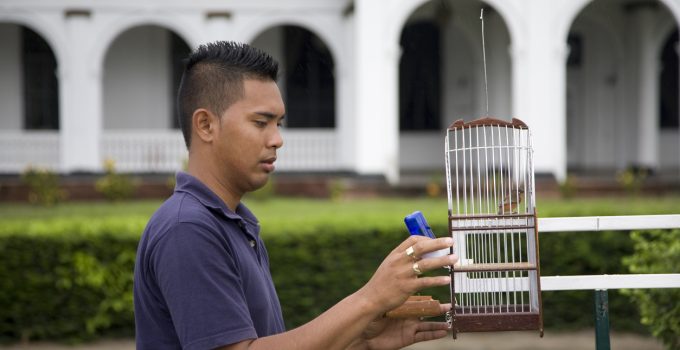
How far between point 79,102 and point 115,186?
2027mm

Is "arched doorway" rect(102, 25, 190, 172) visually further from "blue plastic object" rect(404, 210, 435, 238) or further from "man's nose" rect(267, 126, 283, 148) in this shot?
"blue plastic object" rect(404, 210, 435, 238)

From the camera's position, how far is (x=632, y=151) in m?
18.8

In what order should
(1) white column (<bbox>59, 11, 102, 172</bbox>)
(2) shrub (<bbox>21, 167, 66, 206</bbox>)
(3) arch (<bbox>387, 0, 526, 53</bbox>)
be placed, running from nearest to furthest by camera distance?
1. (3) arch (<bbox>387, 0, 526, 53</bbox>)
2. (2) shrub (<bbox>21, 167, 66, 206</bbox>)
3. (1) white column (<bbox>59, 11, 102, 172</bbox>)

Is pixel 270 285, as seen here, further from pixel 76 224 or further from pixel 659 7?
pixel 659 7

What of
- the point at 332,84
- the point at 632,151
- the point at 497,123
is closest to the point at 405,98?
the point at 332,84

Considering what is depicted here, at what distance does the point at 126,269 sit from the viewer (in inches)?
320

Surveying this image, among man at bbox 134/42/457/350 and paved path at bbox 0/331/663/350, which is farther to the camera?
paved path at bbox 0/331/663/350

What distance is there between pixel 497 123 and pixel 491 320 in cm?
51

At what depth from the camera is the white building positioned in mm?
15430

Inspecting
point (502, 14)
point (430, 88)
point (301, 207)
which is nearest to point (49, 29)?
point (301, 207)

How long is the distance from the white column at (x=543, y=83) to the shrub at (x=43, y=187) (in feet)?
25.1

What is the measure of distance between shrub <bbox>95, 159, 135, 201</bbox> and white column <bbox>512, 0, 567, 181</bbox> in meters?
6.49

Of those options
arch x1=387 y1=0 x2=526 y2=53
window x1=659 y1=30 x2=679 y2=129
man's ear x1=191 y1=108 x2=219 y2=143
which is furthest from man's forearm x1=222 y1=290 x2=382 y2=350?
window x1=659 y1=30 x2=679 y2=129

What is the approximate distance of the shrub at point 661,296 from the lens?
4605 mm
